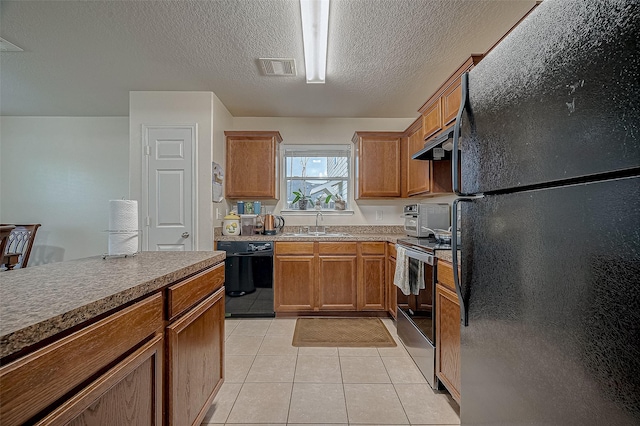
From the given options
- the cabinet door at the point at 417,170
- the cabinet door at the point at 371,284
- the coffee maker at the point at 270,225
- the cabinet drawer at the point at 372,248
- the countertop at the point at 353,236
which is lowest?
the cabinet door at the point at 371,284

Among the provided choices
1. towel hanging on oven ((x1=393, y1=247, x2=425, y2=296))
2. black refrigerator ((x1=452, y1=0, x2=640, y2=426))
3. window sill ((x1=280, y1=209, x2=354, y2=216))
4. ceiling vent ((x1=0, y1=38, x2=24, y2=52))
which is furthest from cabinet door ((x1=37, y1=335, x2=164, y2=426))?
ceiling vent ((x1=0, y1=38, x2=24, y2=52))

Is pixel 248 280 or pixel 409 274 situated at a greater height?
pixel 409 274

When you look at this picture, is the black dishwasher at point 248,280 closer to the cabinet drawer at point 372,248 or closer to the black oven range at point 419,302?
the cabinet drawer at point 372,248

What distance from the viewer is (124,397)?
806 millimetres

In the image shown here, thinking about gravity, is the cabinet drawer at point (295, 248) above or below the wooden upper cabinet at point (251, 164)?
below

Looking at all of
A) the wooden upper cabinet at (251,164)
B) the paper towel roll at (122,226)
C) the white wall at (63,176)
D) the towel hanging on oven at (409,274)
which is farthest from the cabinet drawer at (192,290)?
the white wall at (63,176)

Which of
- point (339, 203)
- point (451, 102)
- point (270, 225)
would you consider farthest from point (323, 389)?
point (339, 203)

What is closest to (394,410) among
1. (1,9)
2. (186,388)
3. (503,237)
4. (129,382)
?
(186,388)

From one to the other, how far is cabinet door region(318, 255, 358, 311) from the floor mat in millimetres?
200

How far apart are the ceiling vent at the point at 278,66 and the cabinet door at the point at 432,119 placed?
1.30 m

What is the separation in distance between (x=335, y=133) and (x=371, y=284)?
81.5 inches

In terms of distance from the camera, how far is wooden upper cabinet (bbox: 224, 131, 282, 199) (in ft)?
11.3

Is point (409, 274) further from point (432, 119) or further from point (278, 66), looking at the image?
point (278, 66)

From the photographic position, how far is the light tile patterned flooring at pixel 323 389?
1568 millimetres
